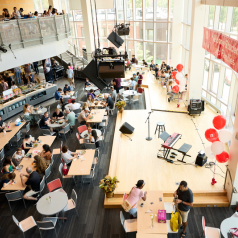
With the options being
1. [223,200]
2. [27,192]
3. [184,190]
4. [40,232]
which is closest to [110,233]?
[40,232]

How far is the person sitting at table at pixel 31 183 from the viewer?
6.36m

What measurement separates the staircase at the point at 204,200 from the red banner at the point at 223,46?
11.4 ft

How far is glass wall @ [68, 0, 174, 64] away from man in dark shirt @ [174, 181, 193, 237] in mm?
13884

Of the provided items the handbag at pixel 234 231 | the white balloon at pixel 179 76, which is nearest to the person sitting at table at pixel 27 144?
the handbag at pixel 234 231

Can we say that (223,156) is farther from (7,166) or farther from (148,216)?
(7,166)

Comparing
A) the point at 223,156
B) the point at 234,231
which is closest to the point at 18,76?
the point at 223,156

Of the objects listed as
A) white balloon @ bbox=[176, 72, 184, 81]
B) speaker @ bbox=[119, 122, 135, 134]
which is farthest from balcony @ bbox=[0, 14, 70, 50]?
white balloon @ bbox=[176, 72, 184, 81]

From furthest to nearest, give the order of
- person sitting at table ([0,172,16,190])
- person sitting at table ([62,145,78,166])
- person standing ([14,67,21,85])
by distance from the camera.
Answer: person standing ([14,67,21,85]), person sitting at table ([62,145,78,166]), person sitting at table ([0,172,16,190])

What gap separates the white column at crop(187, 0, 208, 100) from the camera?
33.1 feet

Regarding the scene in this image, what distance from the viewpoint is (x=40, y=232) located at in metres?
5.53

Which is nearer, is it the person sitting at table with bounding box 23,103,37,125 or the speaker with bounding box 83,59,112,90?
the speaker with bounding box 83,59,112,90

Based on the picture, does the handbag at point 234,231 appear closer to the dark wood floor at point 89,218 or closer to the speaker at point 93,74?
the dark wood floor at point 89,218

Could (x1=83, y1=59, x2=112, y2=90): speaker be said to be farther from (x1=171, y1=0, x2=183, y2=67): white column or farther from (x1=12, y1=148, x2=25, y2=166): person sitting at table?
(x1=171, y1=0, x2=183, y2=67): white column

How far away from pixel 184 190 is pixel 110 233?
7.05 feet
